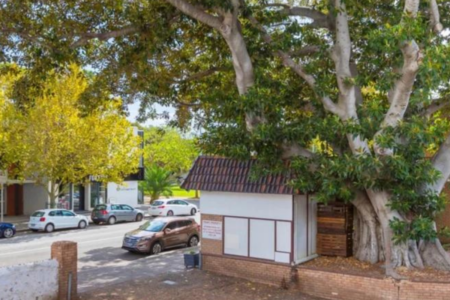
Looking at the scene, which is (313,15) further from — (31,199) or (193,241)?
(31,199)

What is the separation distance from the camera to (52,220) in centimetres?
2661

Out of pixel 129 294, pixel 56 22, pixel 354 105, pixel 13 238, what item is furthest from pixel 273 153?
pixel 13 238

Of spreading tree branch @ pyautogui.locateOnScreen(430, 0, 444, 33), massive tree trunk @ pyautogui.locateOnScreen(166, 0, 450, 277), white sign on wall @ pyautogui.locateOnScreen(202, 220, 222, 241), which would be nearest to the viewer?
spreading tree branch @ pyautogui.locateOnScreen(430, 0, 444, 33)

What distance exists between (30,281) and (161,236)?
9.33 metres

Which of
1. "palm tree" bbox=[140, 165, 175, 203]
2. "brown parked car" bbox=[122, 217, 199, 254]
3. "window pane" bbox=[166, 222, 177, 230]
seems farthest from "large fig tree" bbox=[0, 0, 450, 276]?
"palm tree" bbox=[140, 165, 175, 203]

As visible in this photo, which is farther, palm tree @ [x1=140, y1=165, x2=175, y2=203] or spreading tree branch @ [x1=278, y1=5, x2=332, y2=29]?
palm tree @ [x1=140, y1=165, x2=175, y2=203]

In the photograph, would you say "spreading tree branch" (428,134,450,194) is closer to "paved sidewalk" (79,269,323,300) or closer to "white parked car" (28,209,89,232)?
"paved sidewalk" (79,269,323,300)

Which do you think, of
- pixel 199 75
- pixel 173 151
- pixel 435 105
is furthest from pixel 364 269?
pixel 173 151

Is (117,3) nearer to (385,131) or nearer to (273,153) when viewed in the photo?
(273,153)

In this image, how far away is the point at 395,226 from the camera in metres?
12.4

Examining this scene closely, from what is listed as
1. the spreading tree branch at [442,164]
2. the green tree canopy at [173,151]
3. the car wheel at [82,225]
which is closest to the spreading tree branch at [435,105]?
the spreading tree branch at [442,164]

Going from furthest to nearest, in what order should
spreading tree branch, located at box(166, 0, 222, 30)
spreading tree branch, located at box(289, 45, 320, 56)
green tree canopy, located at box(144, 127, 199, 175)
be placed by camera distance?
1. green tree canopy, located at box(144, 127, 199, 175)
2. spreading tree branch, located at box(289, 45, 320, 56)
3. spreading tree branch, located at box(166, 0, 222, 30)

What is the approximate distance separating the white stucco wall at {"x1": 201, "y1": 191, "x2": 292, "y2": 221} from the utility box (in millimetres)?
1590

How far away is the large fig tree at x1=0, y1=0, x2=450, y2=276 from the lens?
38.8ft
